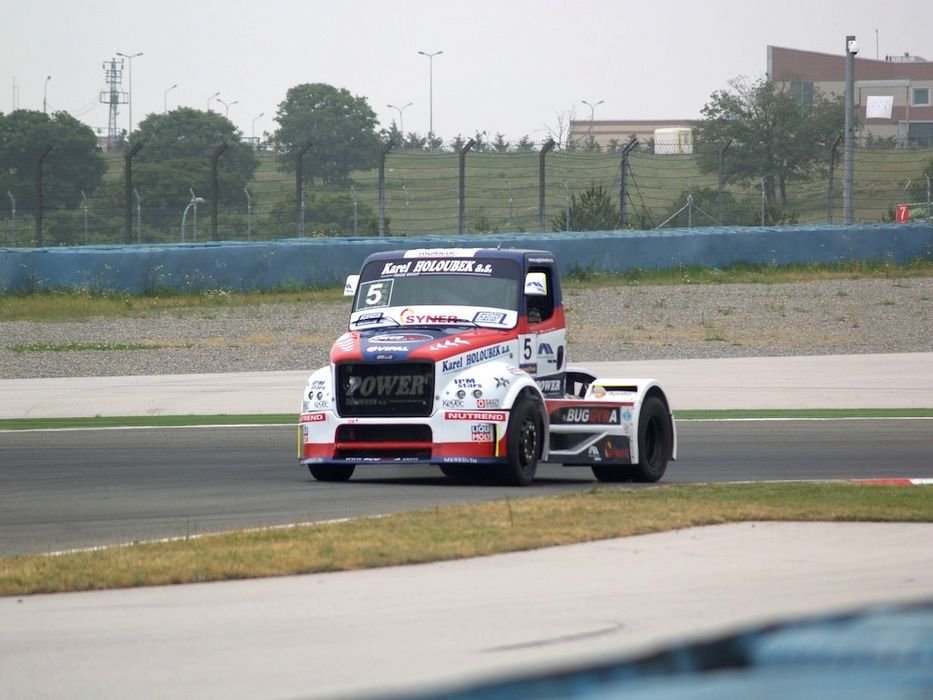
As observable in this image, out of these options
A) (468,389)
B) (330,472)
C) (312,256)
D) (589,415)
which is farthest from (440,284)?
(312,256)

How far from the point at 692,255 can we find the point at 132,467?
21.8m

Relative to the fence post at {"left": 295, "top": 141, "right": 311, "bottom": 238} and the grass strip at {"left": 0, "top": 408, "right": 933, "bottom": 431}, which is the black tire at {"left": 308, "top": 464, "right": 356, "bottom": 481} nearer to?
the grass strip at {"left": 0, "top": 408, "right": 933, "bottom": 431}

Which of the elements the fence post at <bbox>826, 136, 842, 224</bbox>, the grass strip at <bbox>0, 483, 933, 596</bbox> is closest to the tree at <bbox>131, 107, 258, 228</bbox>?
the fence post at <bbox>826, 136, 842, 224</bbox>

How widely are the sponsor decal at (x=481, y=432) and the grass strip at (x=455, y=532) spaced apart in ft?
3.97

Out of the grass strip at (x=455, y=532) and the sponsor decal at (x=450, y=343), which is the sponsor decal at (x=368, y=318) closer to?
the sponsor decal at (x=450, y=343)

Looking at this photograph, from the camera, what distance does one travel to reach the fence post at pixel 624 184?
34750 mm

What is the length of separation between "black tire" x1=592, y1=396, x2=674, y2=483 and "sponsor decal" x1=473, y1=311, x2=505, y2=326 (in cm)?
147

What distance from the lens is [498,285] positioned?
13695 millimetres

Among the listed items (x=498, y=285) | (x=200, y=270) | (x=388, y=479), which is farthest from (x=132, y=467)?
(x=200, y=270)

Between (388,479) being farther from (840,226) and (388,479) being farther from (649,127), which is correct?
(649,127)

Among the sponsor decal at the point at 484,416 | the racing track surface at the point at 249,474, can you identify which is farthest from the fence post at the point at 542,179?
the sponsor decal at the point at 484,416

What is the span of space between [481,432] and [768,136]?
148ft

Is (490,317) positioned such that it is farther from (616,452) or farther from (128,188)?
(128,188)

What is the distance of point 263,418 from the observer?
19.6 meters
